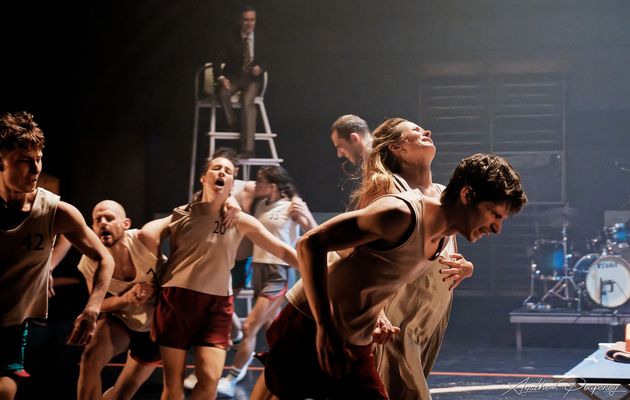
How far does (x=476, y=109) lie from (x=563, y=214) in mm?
1477

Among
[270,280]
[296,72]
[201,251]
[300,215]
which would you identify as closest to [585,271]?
[270,280]

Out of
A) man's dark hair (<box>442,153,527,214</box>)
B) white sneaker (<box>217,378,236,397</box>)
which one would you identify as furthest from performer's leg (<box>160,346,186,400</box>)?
man's dark hair (<box>442,153,527,214</box>)

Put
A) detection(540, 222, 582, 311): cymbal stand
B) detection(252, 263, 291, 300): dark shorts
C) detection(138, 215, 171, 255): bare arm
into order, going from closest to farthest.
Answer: detection(138, 215, 171, 255): bare arm → detection(252, 263, 291, 300): dark shorts → detection(540, 222, 582, 311): cymbal stand

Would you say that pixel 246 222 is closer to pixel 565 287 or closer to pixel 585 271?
pixel 585 271

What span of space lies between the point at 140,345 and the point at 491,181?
250 cm

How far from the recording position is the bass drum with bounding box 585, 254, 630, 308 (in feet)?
25.5

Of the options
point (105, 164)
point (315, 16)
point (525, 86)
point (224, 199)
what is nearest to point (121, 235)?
point (224, 199)

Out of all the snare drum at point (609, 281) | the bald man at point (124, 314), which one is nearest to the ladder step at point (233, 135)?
the snare drum at point (609, 281)

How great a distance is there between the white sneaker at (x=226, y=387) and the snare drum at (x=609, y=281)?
3.67 meters

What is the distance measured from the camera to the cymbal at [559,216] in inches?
354

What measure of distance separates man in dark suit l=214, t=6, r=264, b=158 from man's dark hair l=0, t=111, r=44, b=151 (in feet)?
17.7

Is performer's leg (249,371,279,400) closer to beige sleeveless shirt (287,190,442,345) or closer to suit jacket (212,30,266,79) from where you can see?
beige sleeveless shirt (287,190,442,345)

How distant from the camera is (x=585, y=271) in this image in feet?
26.4

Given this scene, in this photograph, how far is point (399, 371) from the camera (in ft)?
11.2
